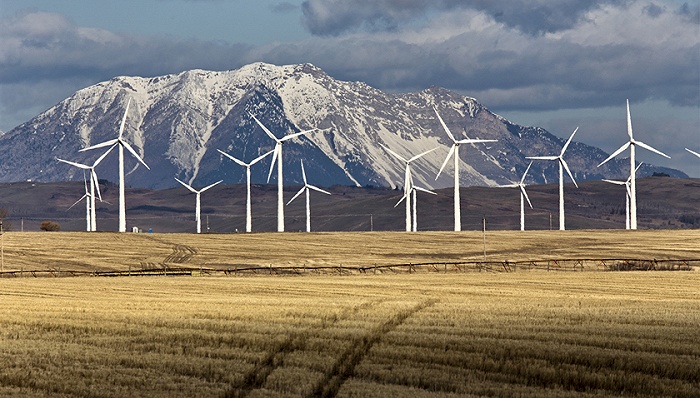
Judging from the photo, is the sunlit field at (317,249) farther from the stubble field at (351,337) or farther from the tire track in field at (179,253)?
the stubble field at (351,337)

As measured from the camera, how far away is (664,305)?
193 ft

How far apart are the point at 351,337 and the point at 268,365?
23.7ft

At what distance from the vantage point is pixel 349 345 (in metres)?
38.5

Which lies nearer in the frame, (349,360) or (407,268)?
(349,360)

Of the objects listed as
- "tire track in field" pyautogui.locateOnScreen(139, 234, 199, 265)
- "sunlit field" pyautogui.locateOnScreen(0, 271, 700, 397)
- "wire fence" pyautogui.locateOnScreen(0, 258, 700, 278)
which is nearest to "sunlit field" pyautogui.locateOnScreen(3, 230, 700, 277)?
"tire track in field" pyautogui.locateOnScreen(139, 234, 199, 265)

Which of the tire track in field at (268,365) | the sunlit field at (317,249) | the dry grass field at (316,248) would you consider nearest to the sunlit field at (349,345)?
the tire track in field at (268,365)

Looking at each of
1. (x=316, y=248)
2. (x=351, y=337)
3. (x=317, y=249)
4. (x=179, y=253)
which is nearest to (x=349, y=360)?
(x=351, y=337)

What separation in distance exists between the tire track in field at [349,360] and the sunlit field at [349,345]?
0.07 metres

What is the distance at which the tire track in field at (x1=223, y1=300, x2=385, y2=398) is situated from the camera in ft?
97.7

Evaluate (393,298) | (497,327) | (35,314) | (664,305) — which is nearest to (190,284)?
(393,298)

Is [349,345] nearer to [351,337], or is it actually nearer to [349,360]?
[351,337]

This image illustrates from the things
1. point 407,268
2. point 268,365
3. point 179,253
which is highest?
point 268,365

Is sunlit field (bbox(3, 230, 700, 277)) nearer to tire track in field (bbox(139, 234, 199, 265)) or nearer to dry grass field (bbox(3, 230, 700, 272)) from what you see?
tire track in field (bbox(139, 234, 199, 265))

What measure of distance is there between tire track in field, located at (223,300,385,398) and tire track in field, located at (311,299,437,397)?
1722 millimetres
